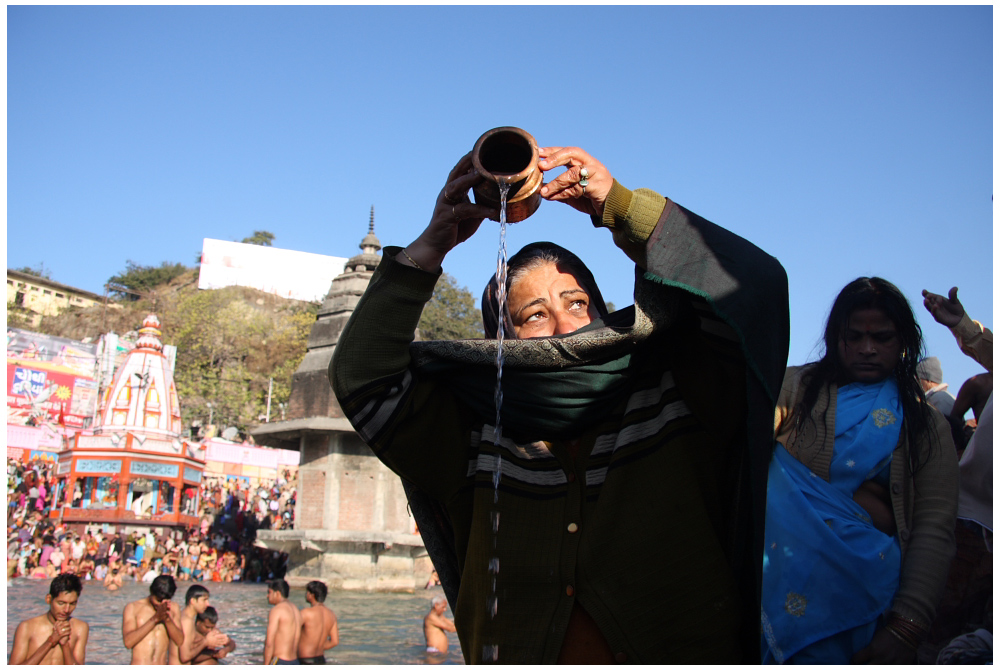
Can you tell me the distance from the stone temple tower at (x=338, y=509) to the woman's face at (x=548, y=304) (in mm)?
12122

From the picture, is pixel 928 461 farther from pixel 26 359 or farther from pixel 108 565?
pixel 26 359

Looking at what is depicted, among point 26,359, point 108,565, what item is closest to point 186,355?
point 26,359

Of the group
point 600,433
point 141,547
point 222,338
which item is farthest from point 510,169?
point 222,338

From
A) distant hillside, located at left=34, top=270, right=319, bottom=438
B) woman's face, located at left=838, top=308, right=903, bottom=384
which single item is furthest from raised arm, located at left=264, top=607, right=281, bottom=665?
distant hillside, located at left=34, top=270, right=319, bottom=438

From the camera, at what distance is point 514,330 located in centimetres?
273

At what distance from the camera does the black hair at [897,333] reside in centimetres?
297

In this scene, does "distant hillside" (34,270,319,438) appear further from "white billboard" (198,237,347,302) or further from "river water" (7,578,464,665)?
"river water" (7,578,464,665)

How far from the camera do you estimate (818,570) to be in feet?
8.09

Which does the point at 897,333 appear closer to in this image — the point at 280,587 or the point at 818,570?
the point at 818,570

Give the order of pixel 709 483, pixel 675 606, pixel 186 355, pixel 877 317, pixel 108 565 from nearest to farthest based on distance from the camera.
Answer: pixel 675 606 → pixel 709 483 → pixel 877 317 → pixel 108 565 → pixel 186 355

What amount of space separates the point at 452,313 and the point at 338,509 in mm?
30397

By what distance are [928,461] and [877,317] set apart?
0.59 metres

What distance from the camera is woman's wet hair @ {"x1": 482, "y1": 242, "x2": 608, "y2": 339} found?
277 centimetres

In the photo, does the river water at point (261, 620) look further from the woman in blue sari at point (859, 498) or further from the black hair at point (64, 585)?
the woman in blue sari at point (859, 498)
